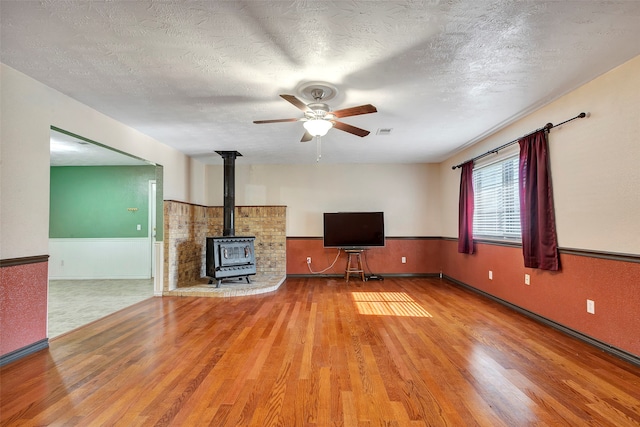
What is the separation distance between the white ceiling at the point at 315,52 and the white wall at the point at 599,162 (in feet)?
0.51

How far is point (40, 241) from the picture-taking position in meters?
2.66

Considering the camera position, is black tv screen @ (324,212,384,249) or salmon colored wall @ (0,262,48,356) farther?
black tv screen @ (324,212,384,249)

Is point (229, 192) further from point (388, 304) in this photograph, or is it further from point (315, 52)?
point (315, 52)

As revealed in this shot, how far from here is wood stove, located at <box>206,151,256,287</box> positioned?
490 cm

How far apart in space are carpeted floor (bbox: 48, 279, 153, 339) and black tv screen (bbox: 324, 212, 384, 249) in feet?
10.9

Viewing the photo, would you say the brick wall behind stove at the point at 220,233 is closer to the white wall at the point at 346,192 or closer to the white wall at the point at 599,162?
the white wall at the point at 346,192

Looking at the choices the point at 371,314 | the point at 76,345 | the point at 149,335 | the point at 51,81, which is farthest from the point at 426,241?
the point at 51,81

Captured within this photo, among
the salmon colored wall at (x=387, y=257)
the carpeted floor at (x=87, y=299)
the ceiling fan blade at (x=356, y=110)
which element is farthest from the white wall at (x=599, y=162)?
the carpeted floor at (x=87, y=299)

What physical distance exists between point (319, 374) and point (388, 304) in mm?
2194

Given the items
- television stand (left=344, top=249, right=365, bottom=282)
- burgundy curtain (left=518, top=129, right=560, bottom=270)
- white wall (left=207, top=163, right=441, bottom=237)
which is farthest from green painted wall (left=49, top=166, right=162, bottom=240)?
burgundy curtain (left=518, top=129, right=560, bottom=270)

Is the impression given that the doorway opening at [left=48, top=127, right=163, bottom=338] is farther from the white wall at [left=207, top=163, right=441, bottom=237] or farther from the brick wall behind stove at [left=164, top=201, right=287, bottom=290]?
the white wall at [left=207, top=163, right=441, bottom=237]

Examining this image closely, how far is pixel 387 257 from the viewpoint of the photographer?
245 inches

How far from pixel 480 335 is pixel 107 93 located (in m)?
4.34

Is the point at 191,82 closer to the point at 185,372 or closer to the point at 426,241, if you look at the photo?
the point at 185,372
